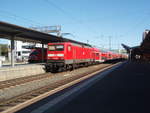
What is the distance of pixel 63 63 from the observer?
70.6ft

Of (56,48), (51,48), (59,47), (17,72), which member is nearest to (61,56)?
(59,47)

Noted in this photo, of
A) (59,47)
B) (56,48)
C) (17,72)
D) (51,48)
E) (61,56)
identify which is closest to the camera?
(17,72)

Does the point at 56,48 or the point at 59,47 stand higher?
the point at 59,47

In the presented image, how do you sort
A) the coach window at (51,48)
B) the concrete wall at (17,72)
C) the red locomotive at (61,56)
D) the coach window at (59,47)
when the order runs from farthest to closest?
the coach window at (51,48)
the coach window at (59,47)
the red locomotive at (61,56)
the concrete wall at (17,72)

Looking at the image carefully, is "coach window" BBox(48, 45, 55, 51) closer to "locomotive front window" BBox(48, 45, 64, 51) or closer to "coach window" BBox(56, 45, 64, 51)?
"locomotive front window" BBox(48, 45, 64, 51)

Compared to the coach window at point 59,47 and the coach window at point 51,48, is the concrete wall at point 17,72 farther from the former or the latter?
the coach window at point 59,47

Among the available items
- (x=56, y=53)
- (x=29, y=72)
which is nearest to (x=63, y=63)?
(x=56, y=53)

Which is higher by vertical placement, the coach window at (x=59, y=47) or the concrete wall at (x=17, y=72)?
the coach window at (x=59, y=47)

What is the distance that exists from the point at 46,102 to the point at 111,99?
2715 millimetres

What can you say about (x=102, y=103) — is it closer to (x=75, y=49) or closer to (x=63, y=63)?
(x=63, y=63)

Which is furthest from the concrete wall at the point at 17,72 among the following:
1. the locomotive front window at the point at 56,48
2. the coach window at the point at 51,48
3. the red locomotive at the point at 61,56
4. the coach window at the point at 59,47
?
the coach window at the point at 59,47

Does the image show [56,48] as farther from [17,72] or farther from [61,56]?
[17,72]

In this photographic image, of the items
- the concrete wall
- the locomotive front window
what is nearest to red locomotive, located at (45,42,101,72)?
the locomotive front window

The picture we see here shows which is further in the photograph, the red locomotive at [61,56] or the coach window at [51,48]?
the coach window at [51,48]
